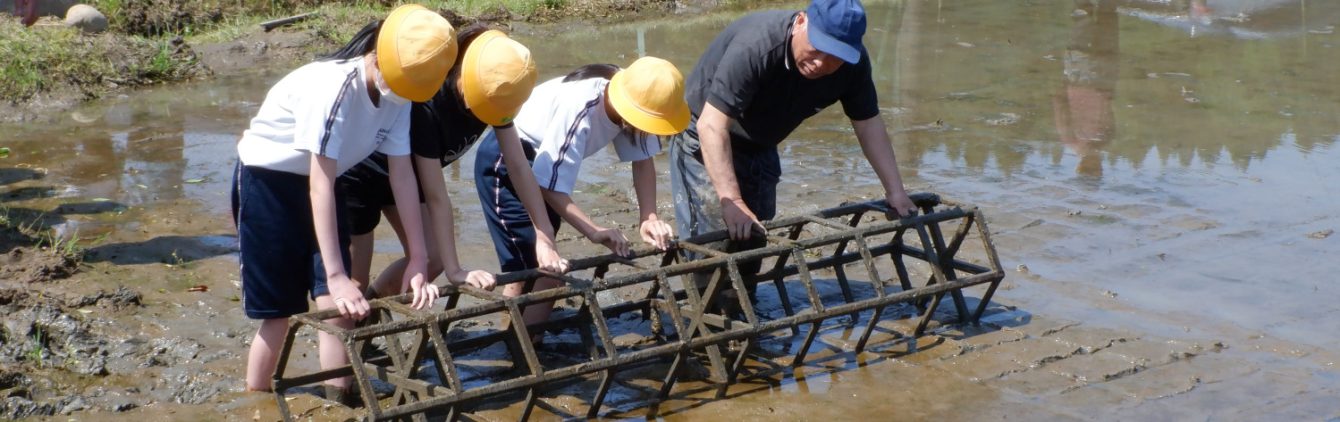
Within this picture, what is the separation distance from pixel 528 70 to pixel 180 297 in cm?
237

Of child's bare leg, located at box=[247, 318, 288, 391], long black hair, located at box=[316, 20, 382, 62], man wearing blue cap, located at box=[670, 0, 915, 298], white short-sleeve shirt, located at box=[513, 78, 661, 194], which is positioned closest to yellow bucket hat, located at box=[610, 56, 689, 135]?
white short-sleeve shirt, located at box=[513, 78, 661, 194]

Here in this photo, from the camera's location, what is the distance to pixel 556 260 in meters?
4.57

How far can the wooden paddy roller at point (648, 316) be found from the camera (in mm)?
4137

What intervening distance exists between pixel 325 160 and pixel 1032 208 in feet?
15.5

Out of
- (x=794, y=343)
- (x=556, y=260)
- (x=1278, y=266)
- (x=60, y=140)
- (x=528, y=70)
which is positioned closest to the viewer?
(x=528, y=70)

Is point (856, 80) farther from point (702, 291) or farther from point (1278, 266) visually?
point (1278, 266)

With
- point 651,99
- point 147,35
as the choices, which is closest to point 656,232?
point 651,99

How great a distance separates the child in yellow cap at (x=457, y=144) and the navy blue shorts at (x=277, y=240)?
32cm

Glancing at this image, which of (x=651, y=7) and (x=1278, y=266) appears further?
(x=651, y=7)

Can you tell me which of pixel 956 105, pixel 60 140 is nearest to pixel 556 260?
pixel 60 140

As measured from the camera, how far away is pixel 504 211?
16.0ft

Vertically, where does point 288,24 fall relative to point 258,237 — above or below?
below

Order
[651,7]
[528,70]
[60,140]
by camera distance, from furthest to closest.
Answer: [651,7] < [60,140] < [528,70]

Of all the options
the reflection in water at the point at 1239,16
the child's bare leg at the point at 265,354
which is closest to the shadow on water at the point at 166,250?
the child's bare leg at the point at 265,354
